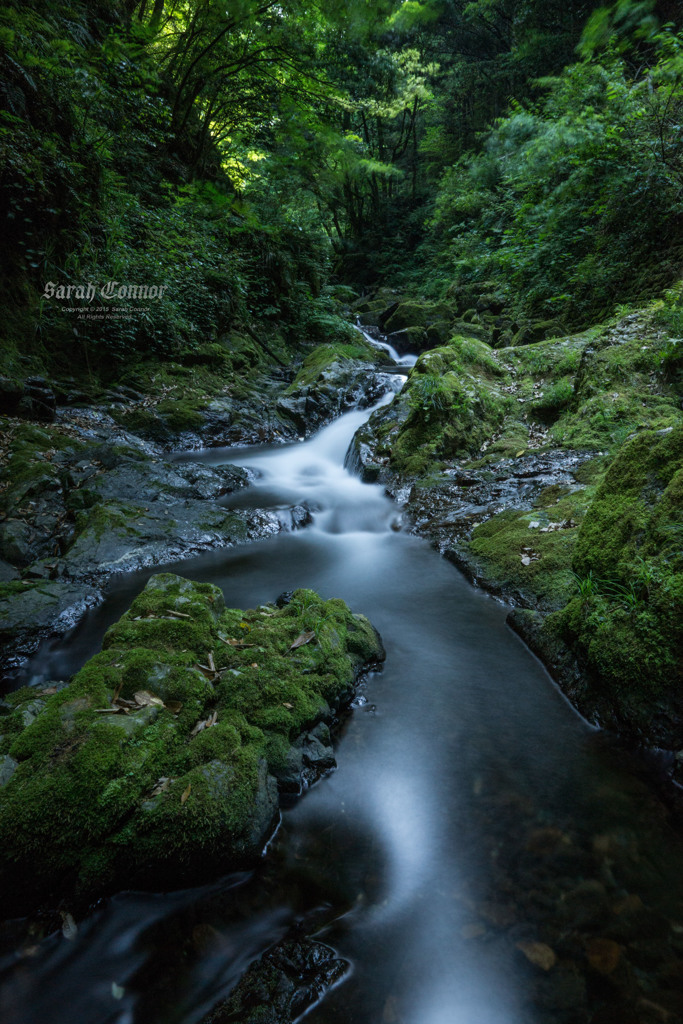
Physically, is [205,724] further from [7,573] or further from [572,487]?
[572,487]

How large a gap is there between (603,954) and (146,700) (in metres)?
2.29

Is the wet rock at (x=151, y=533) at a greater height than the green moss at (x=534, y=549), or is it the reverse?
the green moss at (x=534, y=549)

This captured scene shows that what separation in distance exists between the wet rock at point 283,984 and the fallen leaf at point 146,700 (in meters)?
1.18

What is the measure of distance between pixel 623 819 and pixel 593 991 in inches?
33.3

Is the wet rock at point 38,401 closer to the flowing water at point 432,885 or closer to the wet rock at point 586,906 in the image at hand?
the flowing water at point 432,885

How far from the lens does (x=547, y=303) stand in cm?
1073

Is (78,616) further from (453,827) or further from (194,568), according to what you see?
Result: (453,827)

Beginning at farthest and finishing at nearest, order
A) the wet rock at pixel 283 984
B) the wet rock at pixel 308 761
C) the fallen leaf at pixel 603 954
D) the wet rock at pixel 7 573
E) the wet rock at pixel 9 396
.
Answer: the wet rock at pixel 9 396 → the wet rock at pixel 7 573 → the wet rock at pixel 308 761 → the fallen leaf at pixel 603 954 → the wet rock at pixel 283 984

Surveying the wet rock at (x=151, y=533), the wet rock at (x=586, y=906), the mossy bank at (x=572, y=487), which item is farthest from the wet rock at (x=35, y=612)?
the wet rock at (x=586, y=906)

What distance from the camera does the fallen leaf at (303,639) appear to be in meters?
3.31

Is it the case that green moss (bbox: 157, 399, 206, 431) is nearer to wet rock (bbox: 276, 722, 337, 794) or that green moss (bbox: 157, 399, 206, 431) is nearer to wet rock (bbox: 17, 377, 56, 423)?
wet rock (bbox: 17, 377, 56, 423)

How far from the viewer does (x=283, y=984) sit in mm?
1812

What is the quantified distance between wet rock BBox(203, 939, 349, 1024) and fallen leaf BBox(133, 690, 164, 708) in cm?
118

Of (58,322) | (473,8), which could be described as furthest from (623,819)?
(473,8)
